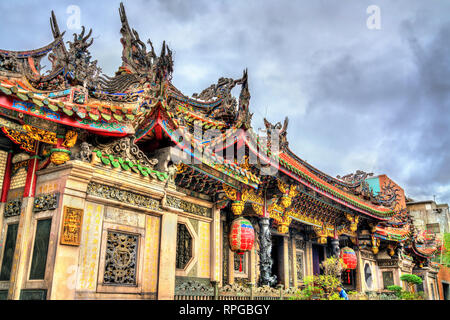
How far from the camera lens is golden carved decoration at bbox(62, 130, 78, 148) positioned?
662 cm

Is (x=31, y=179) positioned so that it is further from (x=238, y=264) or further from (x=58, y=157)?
(x=238, y=264)

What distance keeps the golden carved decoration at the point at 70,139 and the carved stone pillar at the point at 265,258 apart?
717 cm

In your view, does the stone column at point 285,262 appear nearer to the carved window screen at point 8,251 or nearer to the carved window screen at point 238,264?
the carved window screen at point 238,264

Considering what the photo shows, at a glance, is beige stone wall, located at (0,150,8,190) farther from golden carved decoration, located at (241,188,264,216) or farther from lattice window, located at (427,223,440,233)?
lattice window, located at (427,223,440,233)

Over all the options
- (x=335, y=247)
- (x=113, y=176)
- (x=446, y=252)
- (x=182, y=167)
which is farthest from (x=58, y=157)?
(x=446, y=252)

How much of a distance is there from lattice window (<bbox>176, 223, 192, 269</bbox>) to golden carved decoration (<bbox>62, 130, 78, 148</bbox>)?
4.02 meters

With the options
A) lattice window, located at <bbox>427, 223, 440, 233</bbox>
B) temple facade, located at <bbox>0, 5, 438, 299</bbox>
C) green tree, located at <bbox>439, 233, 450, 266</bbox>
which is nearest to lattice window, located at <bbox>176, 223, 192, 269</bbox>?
temple facade, located at <bbox>0, 5, 438, 299</bbox>

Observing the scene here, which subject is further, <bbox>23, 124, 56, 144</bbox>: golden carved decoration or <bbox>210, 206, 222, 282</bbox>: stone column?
<bbox>210, 206, 222, 282</bbox>: stone column

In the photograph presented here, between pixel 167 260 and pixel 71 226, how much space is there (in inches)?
84.5

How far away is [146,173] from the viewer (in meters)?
7.64

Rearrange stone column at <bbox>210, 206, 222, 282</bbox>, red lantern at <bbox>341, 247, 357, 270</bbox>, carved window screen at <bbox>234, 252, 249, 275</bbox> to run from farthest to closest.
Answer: red lantern at <bbox>341, 247, 357, 270</bbox> < carved window screen at <bbox>234, 252, 249, 275</bbox> < stone column at <bbox>210, 206, 222, 282</bbox>

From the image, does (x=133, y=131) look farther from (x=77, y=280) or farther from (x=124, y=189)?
(x=77, y=280)
